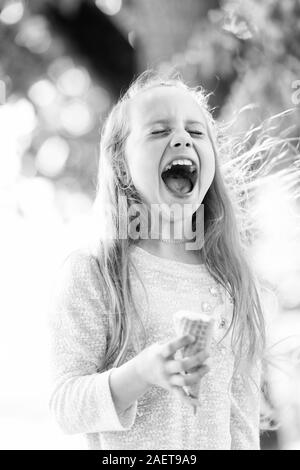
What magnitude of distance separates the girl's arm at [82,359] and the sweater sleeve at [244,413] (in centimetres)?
23

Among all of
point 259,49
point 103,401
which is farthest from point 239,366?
point 259,49

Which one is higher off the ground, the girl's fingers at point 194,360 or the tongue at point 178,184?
the tongue at point 178,184

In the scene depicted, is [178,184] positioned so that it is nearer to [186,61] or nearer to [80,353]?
[80,353]

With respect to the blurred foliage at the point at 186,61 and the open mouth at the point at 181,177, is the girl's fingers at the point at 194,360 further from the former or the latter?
the blurred foliage at the point at 186,61

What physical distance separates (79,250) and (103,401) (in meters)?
0.26

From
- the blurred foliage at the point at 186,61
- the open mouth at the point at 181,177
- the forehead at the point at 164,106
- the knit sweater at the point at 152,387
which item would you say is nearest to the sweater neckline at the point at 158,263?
the knit sweater at the point at 152,387

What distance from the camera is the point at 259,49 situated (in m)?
1.51

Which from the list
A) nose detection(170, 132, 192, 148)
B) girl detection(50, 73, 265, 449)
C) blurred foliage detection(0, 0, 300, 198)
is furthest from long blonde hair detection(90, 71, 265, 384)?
blurred foliage detection(0, 0, 300, 198)

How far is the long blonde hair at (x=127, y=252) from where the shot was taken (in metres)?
0.93

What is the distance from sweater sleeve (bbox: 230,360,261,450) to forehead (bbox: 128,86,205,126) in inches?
17.0

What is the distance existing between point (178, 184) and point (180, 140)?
70 mm
